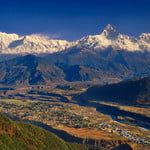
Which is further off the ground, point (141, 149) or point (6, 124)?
point (6, 124)

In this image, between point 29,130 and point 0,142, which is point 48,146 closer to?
point 29,130

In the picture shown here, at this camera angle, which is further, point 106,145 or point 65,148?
point 106,145

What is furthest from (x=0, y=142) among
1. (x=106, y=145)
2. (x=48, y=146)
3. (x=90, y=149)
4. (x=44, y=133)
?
(x=106, y=145)

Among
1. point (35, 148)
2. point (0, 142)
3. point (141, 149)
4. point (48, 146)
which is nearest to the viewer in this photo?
point (0, 142)

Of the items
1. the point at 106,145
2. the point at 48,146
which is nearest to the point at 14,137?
the point at 48,146

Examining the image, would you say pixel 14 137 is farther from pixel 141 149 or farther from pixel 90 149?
pixel 141 149

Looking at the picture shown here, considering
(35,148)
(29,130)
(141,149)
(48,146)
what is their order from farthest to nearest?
(141,149), (29,130), (48,146), (35,148)
